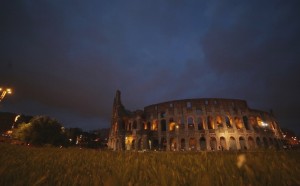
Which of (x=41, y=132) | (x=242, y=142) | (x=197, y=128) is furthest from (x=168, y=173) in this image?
(x=242, y=142)

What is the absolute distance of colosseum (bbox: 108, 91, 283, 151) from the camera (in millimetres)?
38906

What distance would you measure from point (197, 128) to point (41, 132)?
30450 millimetres

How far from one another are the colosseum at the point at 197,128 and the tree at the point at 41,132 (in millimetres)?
17525

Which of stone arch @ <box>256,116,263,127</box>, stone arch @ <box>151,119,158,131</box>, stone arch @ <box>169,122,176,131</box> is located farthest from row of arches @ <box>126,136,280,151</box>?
stone arch @ <box>256,116,263,127</box>

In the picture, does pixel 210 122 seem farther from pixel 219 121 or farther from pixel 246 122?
pixel 246 122

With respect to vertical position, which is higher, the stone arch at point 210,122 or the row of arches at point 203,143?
the stone arch at point 210,122

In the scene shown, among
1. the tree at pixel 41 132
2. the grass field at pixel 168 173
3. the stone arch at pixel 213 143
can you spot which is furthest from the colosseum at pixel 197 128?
the grass field at pixel 168 173

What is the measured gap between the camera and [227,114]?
41250 millimetres

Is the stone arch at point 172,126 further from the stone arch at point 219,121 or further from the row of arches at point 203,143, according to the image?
the stone arch at point 219,121

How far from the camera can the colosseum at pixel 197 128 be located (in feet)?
128

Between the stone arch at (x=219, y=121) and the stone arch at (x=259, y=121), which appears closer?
the stone arch at (x=219, y=121)

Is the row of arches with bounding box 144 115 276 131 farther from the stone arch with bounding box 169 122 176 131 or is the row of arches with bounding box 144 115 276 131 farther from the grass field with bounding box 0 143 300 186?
the grass field with bounding box 0 143 300 186

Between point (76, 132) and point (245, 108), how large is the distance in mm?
52753

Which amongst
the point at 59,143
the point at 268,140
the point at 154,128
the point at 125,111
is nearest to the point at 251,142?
the point at 268,140
